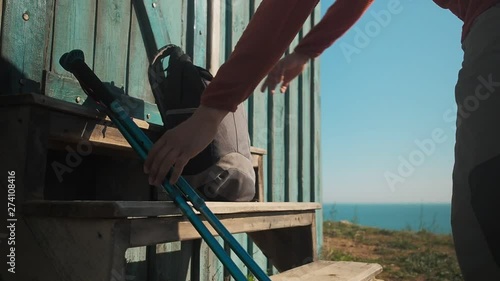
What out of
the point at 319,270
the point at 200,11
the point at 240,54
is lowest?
the point at 319,270

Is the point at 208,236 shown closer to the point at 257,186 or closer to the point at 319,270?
the point at 319,270

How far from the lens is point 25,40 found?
82.3 inches

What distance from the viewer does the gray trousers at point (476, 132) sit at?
3.41 ft

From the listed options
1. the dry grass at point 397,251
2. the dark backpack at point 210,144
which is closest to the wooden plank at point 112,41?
the dark backpack at point 210,144

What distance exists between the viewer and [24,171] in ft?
5.44

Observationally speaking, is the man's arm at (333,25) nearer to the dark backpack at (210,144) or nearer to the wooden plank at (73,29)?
the dark backpack at (210,144)

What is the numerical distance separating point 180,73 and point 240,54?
99 cm

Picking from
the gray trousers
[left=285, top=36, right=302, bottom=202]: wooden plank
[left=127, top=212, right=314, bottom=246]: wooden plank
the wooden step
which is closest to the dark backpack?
[left=127, top=212, right=314, bottom=246]: wooden plank

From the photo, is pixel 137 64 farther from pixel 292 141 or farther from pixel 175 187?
pixel 292 141

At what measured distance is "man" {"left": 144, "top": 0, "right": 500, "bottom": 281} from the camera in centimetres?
106

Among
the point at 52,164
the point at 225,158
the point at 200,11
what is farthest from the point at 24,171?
the point at 200,11

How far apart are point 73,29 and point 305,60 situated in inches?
46.1

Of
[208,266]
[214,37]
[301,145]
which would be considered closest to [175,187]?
[208,266]

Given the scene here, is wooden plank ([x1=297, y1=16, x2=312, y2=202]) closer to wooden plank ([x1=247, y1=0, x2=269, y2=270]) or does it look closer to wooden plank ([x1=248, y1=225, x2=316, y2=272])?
wooden plank ([x1=247, y1=0, x2=269, y2=270])
